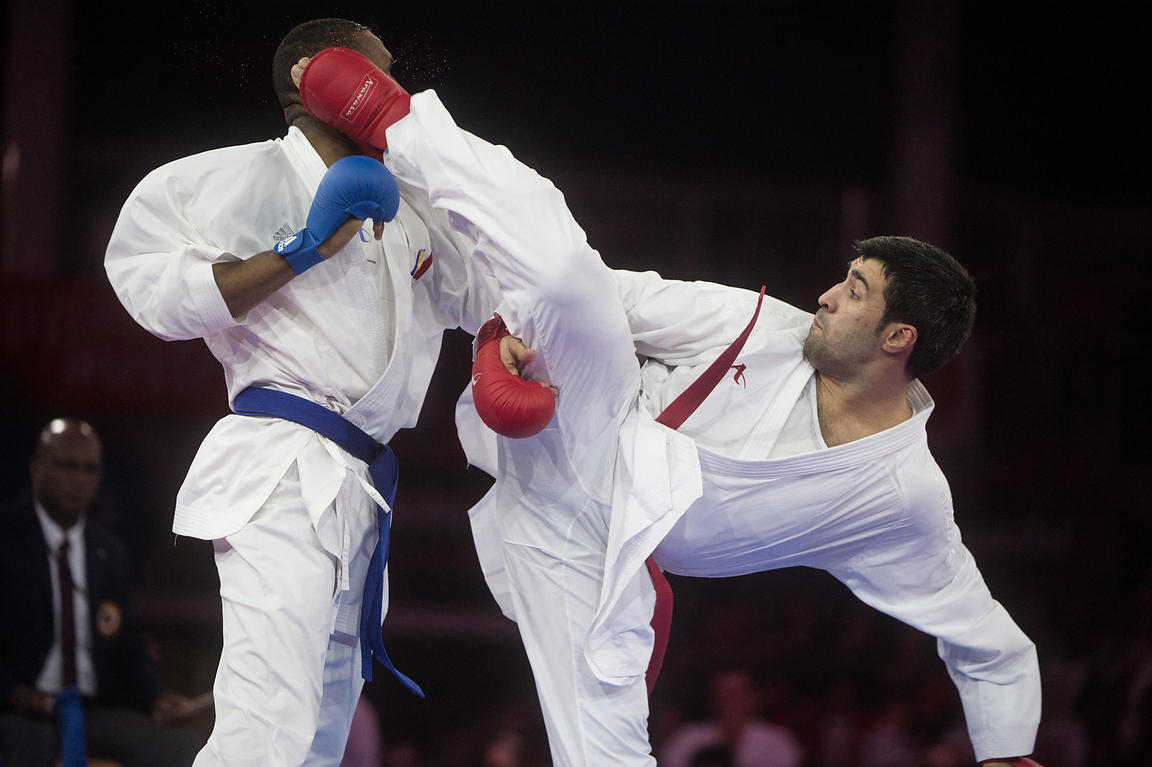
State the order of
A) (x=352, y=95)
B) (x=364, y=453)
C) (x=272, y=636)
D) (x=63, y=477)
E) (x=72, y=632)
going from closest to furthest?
1. (x=272, y=636)
2. (x=352, y=95)
3. (x=364, y=453)
4. (x=72, y=632)
5. (x=63, y=477)

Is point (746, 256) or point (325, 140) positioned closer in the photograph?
point (325, 140)

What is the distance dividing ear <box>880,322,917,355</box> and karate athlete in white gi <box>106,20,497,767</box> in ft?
3.12

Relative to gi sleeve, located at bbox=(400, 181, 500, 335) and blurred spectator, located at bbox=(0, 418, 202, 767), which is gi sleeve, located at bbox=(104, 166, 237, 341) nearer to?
gi sleeve, located at bbox=(400, 181, 500, 335)

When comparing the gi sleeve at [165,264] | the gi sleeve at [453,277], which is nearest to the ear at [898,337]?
the gi sleeve at [453,277]

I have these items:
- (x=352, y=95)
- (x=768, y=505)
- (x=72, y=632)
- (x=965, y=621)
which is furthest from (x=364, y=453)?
(x=72, y=632)

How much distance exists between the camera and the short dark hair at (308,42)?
7.18 feet

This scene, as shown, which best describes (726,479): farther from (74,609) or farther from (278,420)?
(74,609)

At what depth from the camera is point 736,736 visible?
15.5 feet

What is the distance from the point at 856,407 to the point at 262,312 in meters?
1.19

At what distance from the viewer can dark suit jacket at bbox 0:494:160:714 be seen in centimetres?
360

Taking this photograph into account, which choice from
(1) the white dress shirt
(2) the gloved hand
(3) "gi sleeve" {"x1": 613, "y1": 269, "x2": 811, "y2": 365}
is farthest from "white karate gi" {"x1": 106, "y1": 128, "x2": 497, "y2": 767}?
(1) the white dress shirt

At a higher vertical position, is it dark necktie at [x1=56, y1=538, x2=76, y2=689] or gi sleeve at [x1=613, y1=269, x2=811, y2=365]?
gi sleeve at [x1=613, y1=269, x2=811, y2=365]

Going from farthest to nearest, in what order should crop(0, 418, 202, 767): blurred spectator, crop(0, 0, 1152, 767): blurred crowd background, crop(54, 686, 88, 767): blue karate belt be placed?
crop(0, 0, 1152, 767): blurred crowd background
crop(0, 418, 202, 767): blurred spectator
crop(54, 686, 88, 767): blue karate belt

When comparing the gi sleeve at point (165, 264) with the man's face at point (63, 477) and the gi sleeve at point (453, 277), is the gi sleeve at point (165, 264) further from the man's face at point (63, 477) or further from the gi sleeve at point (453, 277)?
the man's face at point (63, 477)
